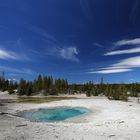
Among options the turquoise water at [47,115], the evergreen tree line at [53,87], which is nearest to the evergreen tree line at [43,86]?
the evergreen tree line at [53,87]

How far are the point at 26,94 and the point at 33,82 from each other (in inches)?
832

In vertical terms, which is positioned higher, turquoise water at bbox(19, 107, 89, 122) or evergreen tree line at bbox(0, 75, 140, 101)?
evergreen tree line at bbox(0, 75, 140, 101)

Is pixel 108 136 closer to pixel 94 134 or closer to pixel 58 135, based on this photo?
pixel 94 134

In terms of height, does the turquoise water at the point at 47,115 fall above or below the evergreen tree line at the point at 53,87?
below

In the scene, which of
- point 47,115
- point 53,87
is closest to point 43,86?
point 53,87

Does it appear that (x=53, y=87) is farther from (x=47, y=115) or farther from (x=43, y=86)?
(x=47, y=115)

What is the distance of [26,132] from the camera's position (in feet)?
56.0

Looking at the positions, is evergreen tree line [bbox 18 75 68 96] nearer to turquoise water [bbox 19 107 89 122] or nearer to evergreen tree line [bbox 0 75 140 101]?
evergreen tree line [bbox 0 75 140 101]

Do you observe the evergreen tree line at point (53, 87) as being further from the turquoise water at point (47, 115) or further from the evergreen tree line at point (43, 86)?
the turquoise water at point (47, 115)

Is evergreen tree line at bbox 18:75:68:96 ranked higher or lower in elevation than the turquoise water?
higher

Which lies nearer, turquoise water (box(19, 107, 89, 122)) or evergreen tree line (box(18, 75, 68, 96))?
turquoise water (box(19, 107, 89, 122))

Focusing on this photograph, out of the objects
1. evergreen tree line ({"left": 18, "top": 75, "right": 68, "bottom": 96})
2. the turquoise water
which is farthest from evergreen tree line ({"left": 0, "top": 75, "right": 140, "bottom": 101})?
the turquoise water

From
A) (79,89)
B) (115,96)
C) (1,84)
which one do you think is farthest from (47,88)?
(115,96)

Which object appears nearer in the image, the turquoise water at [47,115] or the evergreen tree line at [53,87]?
the turquoise water at [47,115]
